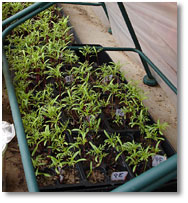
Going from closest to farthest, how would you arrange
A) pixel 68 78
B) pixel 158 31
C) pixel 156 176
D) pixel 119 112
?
pixel 156 176, pixel 158 31, pixel 119 112, pixel 68 78

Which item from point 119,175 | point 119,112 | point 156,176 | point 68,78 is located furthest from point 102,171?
point 68,78

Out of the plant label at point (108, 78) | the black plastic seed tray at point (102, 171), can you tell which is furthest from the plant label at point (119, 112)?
the plant label at point (108, 78)

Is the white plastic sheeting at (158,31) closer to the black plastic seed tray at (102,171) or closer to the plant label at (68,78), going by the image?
the black plastic seed tray at (102,171)

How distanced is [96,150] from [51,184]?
0.30 m

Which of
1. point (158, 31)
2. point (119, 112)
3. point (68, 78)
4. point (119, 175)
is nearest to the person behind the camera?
point (119, 175)

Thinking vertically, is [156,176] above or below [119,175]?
above

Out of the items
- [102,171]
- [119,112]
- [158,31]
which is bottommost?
[102,171]

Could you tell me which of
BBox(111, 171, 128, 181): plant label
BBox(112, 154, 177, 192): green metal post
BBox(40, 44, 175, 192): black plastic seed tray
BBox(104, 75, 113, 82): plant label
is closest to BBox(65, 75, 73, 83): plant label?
BBox(104, 75, 113, 82): plant label

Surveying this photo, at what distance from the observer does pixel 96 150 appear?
1561 millimetres

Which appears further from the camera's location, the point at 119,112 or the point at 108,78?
the point at 108,78

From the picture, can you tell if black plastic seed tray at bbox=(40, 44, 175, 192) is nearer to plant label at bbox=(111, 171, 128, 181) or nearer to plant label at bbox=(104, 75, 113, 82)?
plant label at bbox=(111, 171, 128, 181)

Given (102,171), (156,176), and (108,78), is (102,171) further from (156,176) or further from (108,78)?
(108,78)

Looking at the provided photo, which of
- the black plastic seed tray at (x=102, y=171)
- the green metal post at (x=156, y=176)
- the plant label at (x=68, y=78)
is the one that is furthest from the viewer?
the plant label at (x=68, y=78)

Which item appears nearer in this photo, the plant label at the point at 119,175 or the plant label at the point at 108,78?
the plant label at the point at 119,175
